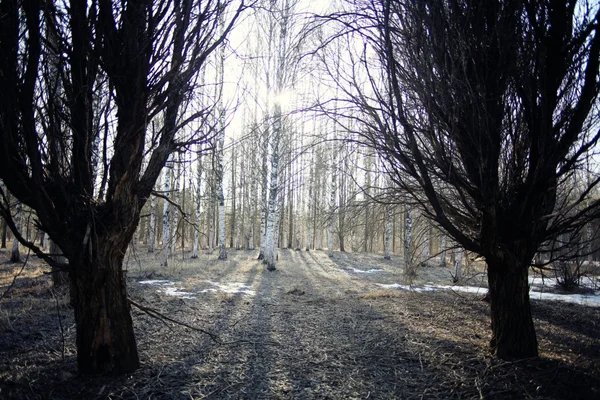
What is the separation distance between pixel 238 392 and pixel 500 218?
119 inches

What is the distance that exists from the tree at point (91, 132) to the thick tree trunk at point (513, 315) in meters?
3.61

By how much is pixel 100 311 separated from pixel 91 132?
5.07ft

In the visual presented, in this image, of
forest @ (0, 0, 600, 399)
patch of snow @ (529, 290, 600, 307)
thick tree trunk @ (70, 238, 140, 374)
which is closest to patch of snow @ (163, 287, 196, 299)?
forest @ (0, 0, 600, 399)

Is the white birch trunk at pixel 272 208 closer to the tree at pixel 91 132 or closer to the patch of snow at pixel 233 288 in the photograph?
the patch of snow at pixel 233 288

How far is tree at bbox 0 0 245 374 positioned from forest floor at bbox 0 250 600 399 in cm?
52

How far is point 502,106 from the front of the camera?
3.41m

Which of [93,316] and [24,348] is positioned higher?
[93,316]

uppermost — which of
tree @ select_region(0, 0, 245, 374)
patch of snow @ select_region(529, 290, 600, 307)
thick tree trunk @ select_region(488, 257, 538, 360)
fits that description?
tree @ select_region(0, 0, 245, 374)

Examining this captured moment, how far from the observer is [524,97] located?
3.33 meters

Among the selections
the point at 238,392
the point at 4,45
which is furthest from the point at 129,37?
the point at 238,392

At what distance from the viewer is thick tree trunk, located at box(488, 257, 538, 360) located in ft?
11.5

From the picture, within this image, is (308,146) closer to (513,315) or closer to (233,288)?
(513,315)

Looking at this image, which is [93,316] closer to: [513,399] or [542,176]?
[513,399]

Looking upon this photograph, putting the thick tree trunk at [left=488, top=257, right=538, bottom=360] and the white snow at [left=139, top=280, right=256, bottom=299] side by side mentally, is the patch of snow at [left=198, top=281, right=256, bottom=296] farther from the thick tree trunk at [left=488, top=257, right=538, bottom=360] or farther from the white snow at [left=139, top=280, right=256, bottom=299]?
the thick tree trunk at [left=488, top=257, right=538, bottom=360]
